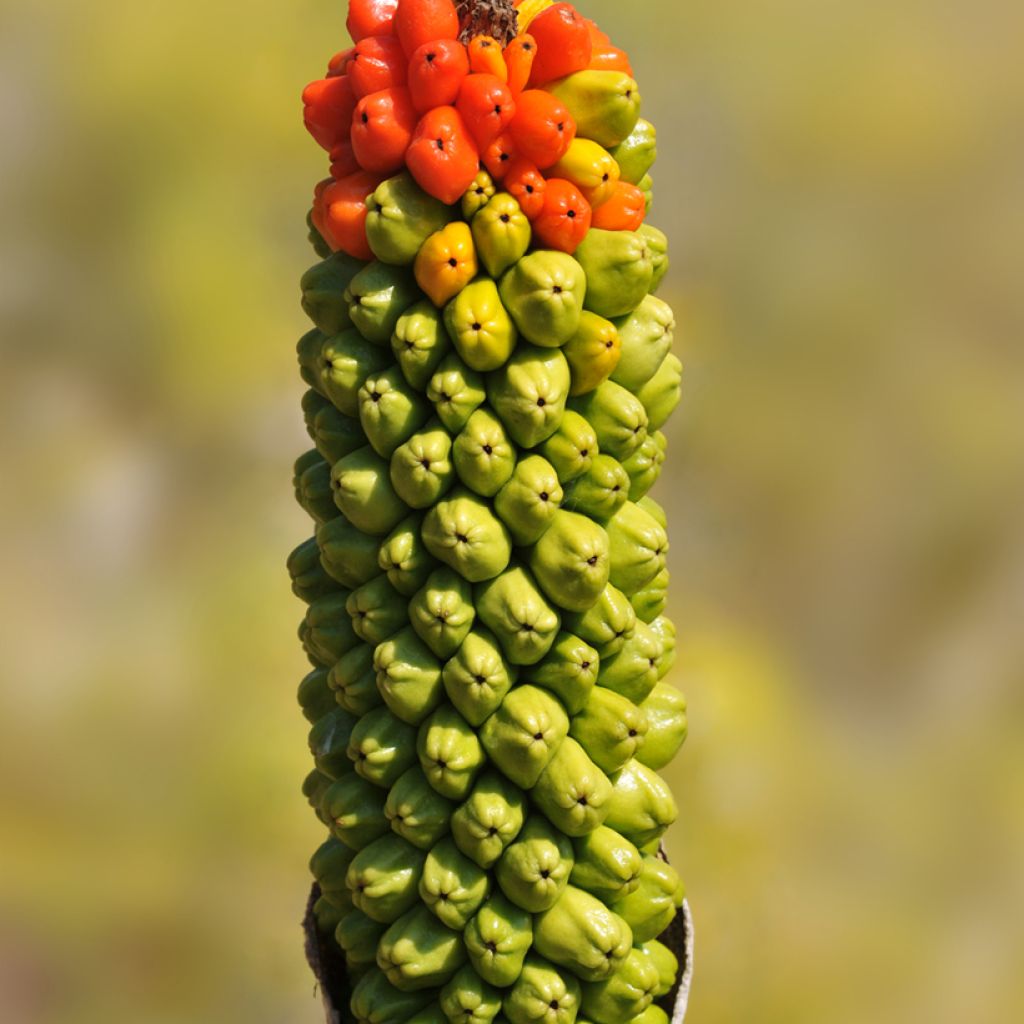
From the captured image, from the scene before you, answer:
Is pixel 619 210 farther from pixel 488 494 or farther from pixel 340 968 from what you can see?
pixel 340 968

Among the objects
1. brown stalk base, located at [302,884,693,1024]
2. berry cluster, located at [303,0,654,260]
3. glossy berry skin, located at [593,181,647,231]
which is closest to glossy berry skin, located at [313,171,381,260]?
berry cluster, located at [303,0,654,260]

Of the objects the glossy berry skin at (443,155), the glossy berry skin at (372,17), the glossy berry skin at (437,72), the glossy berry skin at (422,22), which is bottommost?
the glossy berry skin at (443,155)

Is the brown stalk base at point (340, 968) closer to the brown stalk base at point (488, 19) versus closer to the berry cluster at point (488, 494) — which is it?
the berry cluster at point (488, 494)

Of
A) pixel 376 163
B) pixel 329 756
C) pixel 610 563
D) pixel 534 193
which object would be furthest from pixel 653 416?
pixel 329 756

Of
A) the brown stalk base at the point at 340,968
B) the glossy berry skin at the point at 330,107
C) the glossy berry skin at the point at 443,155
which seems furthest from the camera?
the brown stalk base at the point at 340,968

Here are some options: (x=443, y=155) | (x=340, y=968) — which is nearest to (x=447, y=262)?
(x=443, y=155)

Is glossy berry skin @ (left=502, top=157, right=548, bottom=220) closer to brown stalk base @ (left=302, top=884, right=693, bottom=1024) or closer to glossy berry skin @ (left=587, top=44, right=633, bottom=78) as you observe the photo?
glossy berry skin @ (left=587, top=44, right=633, bottom=78)

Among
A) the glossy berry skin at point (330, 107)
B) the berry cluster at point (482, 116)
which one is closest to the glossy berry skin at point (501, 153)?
the berry cluster at point (482, 116)

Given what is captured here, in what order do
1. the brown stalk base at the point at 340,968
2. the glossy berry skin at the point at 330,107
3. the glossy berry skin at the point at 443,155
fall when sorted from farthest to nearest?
1. the brown stalk base at the point at 340,968
2. the glossy berry skin at the point at 330,107
3. the glossy berry skin at the point at 443,155
